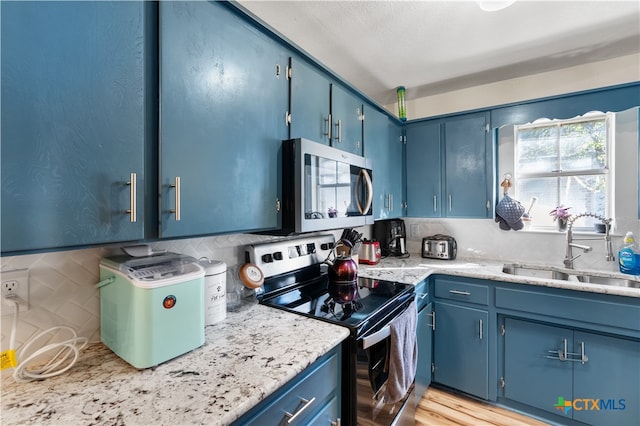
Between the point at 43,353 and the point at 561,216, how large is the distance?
3.07m

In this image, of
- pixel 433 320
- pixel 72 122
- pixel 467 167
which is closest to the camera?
pixel 72 122

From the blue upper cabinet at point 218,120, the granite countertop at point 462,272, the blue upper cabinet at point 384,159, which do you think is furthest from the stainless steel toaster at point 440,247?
the blue upper cabinet at point 218,120

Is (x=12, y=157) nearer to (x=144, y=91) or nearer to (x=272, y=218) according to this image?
(x=144, y=91)

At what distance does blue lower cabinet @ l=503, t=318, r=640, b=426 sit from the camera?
1589 mm

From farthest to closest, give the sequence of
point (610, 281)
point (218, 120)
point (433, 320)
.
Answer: point (433, 320)
point (610, 281)
point (218, 120)

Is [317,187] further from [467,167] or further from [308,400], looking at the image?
[467,167]

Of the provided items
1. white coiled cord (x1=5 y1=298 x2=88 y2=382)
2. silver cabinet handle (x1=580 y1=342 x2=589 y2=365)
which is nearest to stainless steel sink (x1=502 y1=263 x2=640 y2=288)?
silver cabinet handle (x1=580 y1=342 x2=589 y2=365)

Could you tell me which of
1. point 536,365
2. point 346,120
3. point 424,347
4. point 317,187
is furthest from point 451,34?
point 536,365

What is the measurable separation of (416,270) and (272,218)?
1.28 metres

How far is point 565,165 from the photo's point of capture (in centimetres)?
232

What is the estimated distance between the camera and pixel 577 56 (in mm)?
2096

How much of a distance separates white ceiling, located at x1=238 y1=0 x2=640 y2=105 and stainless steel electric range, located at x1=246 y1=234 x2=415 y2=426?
1314 millimetres

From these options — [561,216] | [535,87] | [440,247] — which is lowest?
[440,247]

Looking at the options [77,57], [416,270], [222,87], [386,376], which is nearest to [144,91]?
[77,57]
